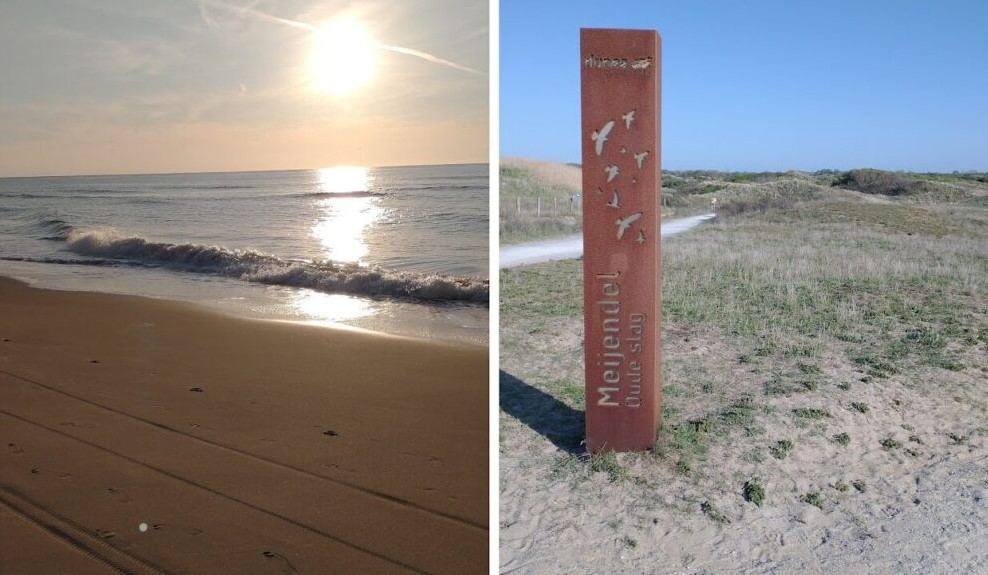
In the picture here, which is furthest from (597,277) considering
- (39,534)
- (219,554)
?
(39,534)

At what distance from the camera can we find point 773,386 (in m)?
4.47

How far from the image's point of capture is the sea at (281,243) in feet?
22.6

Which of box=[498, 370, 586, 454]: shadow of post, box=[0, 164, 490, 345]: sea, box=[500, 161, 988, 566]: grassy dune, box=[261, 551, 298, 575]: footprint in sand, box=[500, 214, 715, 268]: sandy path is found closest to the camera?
box=[261, 551, 298, 575]: footprint in sand

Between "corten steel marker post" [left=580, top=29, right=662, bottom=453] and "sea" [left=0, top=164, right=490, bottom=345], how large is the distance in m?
2.04

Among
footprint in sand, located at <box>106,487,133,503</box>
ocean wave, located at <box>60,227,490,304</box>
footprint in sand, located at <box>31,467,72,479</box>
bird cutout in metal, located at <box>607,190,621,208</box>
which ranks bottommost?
footprint in sand, located at <box>106,487,133,503</box>

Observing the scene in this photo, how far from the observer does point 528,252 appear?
496 inches

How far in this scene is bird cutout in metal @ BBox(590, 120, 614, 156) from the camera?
3.13 meters

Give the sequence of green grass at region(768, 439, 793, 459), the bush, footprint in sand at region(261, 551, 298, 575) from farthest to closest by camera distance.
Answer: the bush, green grass at region(768, 439, 793, 459), footprint in sand at region(261, 551, 298, 575)

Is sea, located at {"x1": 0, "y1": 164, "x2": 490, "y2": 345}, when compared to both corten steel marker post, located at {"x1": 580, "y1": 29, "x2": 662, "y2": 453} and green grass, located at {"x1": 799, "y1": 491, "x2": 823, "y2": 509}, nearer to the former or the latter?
corten steel marker post, located at {"x1": 580, "y1": 29, "x2": 662, "y2": 453}

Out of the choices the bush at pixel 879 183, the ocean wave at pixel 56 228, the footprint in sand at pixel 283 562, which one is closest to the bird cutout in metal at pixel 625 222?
the footprint in sand at pixel 283 562

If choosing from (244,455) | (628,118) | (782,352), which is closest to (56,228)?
(244,455)

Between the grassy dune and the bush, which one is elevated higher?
the bush

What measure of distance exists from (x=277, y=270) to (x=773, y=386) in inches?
→ 224

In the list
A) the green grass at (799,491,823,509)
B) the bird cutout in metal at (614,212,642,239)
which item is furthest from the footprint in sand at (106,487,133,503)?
the green grass at (799,491,823,509)
